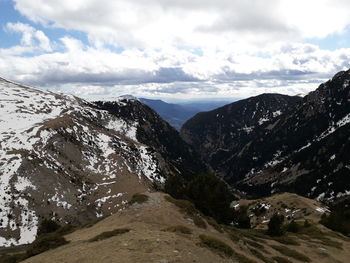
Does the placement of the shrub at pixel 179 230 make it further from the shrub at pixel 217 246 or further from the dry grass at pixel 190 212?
the dry grass at pixel 190 212

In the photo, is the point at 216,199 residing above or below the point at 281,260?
below

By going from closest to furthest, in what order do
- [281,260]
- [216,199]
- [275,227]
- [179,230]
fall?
1. [179,230]
2. [281,260]
3. [275,227]
4. [216,199]

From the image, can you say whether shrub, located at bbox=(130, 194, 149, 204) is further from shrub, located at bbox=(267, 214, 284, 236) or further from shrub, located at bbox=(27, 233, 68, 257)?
shrub, located at bbox=(267, 214, 284, 236)

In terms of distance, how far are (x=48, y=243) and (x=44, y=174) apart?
6421 inches

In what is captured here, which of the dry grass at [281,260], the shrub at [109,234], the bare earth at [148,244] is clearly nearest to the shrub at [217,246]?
the bare earth at [148,244]

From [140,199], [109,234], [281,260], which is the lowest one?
[281,260]

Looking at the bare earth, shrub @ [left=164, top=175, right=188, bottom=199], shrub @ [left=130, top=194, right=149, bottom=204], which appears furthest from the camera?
shrub @ [left=164, top=175, right=188, bottom=199]

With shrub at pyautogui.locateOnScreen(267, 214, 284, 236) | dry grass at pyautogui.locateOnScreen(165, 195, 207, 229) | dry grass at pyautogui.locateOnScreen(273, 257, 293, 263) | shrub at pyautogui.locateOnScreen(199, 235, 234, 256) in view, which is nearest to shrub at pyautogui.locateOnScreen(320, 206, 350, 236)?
shrub at pyautogui.locateOnScreen(267, 214, 284, 236)

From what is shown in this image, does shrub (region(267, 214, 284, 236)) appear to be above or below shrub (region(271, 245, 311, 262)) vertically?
below

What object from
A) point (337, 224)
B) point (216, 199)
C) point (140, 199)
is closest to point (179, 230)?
point (140, 199)

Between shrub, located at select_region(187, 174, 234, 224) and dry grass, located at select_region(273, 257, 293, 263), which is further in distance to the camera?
shrub, located at select_region(187, 174, 234, 224)

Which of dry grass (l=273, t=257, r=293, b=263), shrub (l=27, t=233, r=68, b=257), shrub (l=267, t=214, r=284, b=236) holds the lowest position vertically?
shrub (l=267, t=214, r=284, b=236)

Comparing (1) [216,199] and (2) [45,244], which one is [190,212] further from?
(1) [216,199]

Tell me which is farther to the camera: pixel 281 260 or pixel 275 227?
pixel 275 227
